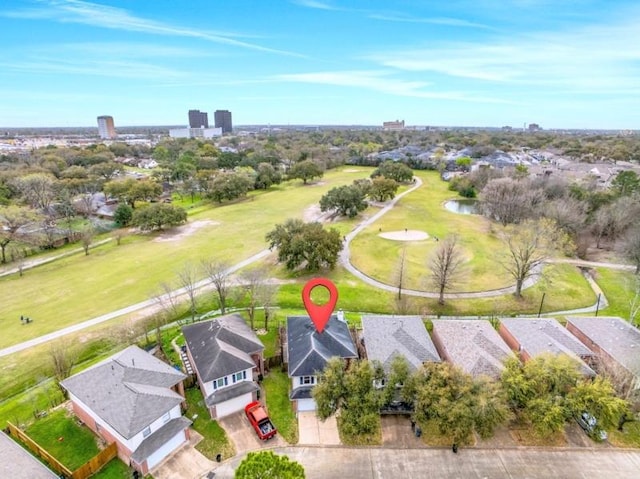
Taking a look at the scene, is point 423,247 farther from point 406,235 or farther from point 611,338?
point 611,338

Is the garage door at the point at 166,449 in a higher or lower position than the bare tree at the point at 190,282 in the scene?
lower

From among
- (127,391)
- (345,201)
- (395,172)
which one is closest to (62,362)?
(127,391)

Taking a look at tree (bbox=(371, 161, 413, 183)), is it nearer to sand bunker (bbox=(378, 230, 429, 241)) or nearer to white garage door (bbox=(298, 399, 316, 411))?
sand bunker (bbox=(378, 230, 429, 241))

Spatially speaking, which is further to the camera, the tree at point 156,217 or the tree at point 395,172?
the tree at point 395,172

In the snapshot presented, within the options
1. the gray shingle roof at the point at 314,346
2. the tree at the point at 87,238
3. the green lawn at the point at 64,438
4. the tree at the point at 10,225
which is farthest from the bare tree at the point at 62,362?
the tree at the point at 10,225

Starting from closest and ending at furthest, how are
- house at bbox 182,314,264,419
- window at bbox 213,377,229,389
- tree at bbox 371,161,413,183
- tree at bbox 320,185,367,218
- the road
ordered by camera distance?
the road, house at bbox 182,314,264,419, window at bbox 213,377,229,389, tree at bbox 320,185,367,218, tree at bbox 371,161,413,183

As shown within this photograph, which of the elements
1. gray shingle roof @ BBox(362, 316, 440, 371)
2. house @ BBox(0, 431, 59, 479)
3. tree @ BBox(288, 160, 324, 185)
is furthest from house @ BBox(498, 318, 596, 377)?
tree @ BBox(288, 160, 324, 185)

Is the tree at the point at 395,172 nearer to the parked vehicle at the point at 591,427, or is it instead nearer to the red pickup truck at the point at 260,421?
the parked vehicle at the point at 591,427
